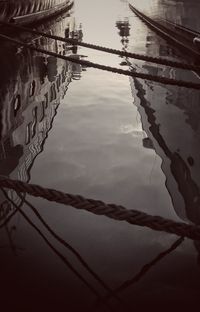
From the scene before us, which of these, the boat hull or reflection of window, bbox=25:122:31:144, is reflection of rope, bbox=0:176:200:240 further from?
the boat hull

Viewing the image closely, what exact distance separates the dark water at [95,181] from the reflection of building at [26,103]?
0.03 metres

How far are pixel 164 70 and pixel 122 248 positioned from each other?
958 cm

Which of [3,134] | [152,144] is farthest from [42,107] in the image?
[152,144]

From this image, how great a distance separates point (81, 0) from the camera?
6359 centimetres

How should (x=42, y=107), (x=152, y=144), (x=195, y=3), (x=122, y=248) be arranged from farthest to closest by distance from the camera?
1. (x=195, y=3)
2. (x=42, y=107)
3. (x=152, y=144)
4. (x=122, y=248)

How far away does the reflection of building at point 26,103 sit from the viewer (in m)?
5.53

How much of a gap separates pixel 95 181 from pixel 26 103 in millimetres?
3376

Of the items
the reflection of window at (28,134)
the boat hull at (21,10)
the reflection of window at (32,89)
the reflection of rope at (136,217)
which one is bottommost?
the reflection of window at (28,134)

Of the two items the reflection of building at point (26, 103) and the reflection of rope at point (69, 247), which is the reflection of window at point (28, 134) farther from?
the reflection of rope at point (69, 247)

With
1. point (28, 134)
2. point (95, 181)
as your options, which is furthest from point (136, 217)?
point (28, 134)

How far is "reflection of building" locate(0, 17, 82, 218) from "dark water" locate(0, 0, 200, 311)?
3 centimetres

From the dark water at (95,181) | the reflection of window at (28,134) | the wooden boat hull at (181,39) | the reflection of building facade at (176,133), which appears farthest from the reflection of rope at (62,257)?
the wooden boat hull at (181,39)

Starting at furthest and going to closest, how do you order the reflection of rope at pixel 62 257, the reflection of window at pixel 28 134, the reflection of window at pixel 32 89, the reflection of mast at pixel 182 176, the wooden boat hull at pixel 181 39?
1. the wooden boat hull at pixel 181 39
2. the reflection of window at pixel 32 89
3. the reflection of window at pixel 28 134
4. the reflection of mast at pixel 182 176
5. the reflection of rope at pixel 62 257

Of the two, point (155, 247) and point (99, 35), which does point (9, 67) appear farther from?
point (99, 35)
